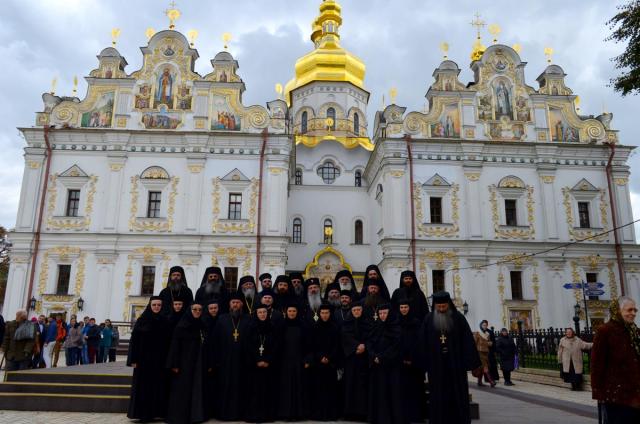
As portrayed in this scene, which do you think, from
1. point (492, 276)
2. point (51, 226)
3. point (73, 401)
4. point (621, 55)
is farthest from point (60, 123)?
point (621, 55)

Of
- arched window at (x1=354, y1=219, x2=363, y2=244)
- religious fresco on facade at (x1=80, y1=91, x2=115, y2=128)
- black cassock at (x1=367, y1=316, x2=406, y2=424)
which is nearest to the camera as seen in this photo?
black cassock at (x1=367, y1=316, x2=406, y2=424)

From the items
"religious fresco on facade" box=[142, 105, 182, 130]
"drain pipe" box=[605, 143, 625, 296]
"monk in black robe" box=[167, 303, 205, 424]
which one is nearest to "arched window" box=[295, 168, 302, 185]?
"religious fresco on facade" box=[142, 105, 182, 130]

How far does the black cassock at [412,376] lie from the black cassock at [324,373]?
1017 millimetres

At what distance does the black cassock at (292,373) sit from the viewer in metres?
7.69

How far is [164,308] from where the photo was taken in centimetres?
820

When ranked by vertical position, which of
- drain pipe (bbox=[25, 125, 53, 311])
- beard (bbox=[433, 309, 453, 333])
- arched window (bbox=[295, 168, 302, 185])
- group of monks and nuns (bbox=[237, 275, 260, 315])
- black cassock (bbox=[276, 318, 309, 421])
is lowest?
black cassock (bbox=[276, 318, 309, 421])

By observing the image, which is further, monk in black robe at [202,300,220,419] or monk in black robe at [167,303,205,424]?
monk in black robe at [202,300,220,419]

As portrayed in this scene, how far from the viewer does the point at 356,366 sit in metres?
7.69

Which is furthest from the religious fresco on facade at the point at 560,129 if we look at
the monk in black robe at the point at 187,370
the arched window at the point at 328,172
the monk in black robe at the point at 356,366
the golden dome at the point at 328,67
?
the monk in black robe at the point at 187,370

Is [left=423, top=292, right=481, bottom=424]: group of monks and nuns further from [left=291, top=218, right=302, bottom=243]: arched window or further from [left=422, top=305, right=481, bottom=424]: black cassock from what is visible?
[left=291, top=218, right=302, bottom=243]: arched window

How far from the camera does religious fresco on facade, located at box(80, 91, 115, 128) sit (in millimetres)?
25422

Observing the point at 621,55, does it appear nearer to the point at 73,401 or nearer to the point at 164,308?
the point at 164,308

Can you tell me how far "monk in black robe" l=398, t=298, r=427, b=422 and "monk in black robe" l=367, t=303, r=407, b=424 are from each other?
0.11 m

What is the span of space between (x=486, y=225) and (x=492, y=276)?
97.1 inches
